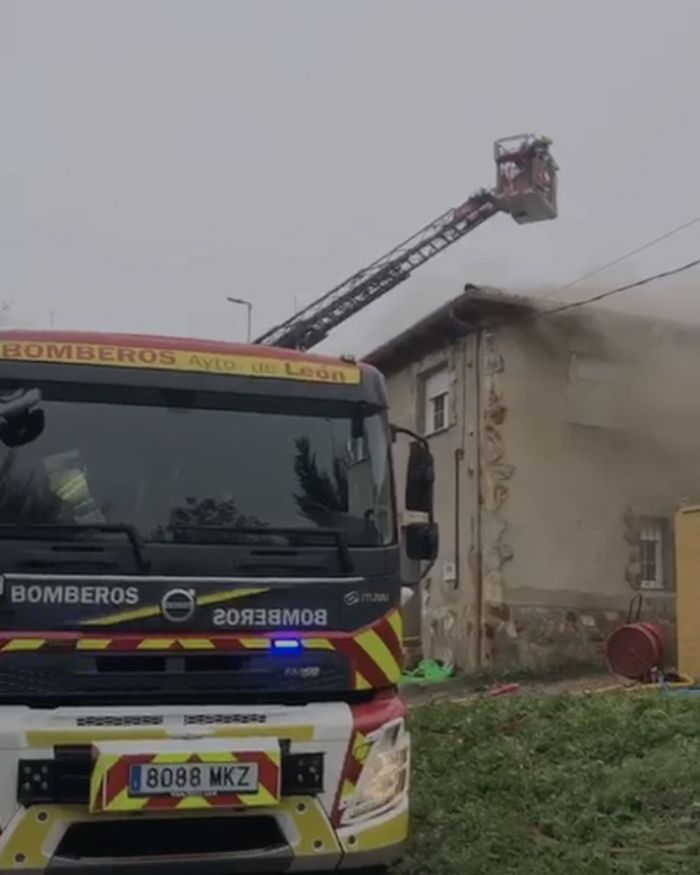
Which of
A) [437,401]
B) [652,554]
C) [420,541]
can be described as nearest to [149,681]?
[420,541]

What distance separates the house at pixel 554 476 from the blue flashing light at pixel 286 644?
38.6ft

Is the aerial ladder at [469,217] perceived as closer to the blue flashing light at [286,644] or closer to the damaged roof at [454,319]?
the damaged roof at [454,319]

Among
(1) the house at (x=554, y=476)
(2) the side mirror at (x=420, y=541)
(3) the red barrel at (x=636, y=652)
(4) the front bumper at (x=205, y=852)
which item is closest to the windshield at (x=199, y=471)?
(2) the side mirror at (x=420, y=541)

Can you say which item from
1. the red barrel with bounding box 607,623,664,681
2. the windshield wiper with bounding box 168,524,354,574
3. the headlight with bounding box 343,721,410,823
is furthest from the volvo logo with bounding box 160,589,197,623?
the red barrel with bounding box 607,623,664,681

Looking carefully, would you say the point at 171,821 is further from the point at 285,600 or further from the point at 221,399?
the point at 221,399

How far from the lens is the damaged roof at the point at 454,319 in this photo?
17.3m

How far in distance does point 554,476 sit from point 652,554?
2204 mm

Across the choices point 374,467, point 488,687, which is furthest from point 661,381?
point 374,467

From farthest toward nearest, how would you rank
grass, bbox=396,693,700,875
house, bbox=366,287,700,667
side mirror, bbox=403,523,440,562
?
1. house, bbox=366,287,700,667
2. side mirror, bbox=403,523,440,562
3. grass, bbox=396,693,700,875

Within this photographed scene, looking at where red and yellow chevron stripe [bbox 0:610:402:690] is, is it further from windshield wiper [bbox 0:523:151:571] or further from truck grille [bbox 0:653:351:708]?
windshield wiper [bbox 0:523:151:571]

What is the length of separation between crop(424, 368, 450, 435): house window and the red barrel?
5065mm

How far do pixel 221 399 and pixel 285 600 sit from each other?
41.4 inches

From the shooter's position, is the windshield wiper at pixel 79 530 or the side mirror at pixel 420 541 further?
the side mirror at pixel 420 541

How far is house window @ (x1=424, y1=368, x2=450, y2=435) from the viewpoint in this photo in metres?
18.9
